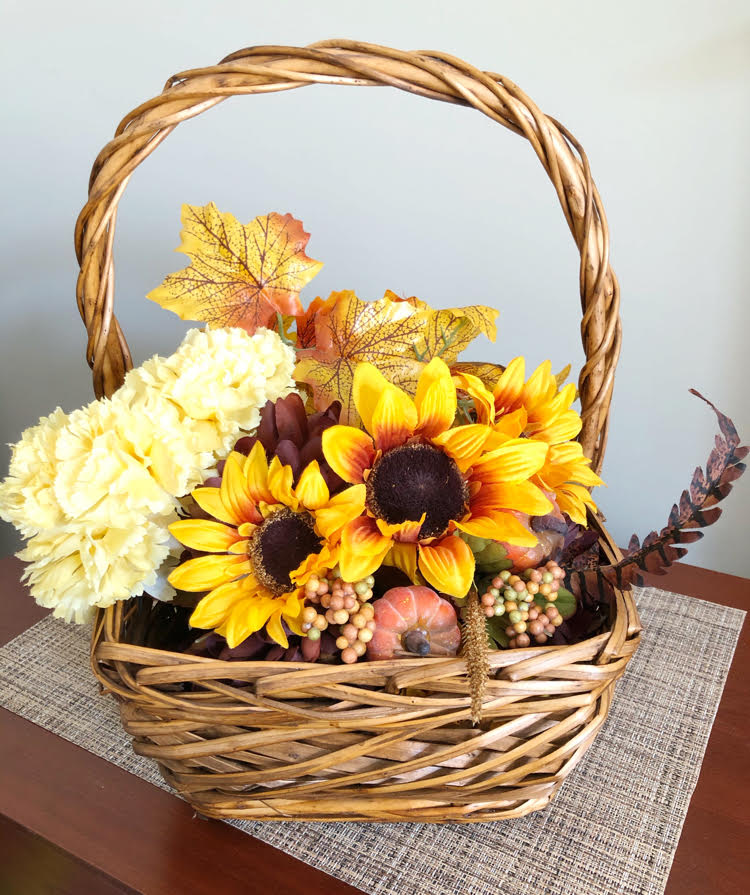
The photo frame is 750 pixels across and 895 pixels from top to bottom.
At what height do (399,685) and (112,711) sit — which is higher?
(399,685)

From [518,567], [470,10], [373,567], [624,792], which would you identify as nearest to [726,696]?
[624,792]

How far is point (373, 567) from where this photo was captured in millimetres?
434

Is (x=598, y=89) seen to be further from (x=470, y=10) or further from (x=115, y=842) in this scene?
(x=115, y=842)

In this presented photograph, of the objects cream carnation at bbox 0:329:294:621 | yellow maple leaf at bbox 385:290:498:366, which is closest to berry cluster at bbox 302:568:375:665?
cream carnation at bbox 0:329:294:621

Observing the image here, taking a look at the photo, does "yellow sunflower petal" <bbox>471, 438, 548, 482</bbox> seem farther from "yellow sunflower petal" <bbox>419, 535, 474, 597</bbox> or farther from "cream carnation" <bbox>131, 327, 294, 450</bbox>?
"cream carnation" <bbox>131, 327, 294, 450</bbox>

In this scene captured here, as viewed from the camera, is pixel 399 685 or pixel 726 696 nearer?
pixel 399 685

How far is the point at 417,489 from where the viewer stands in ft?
1.48

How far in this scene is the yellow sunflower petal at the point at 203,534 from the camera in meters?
0.46

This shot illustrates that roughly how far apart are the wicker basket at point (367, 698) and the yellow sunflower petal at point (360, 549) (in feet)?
0.18

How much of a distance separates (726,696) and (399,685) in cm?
37

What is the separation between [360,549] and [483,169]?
59cm

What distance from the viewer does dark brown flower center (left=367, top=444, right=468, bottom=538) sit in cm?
45

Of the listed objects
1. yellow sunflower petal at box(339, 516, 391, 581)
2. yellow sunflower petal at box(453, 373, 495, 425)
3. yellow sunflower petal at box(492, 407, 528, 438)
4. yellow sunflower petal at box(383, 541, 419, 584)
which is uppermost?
yellow sunflower petal at box(453, 373, 495, 425)

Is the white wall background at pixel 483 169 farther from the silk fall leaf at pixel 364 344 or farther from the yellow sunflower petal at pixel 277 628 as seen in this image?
the yellow sunflower petal at pixel 277 628
